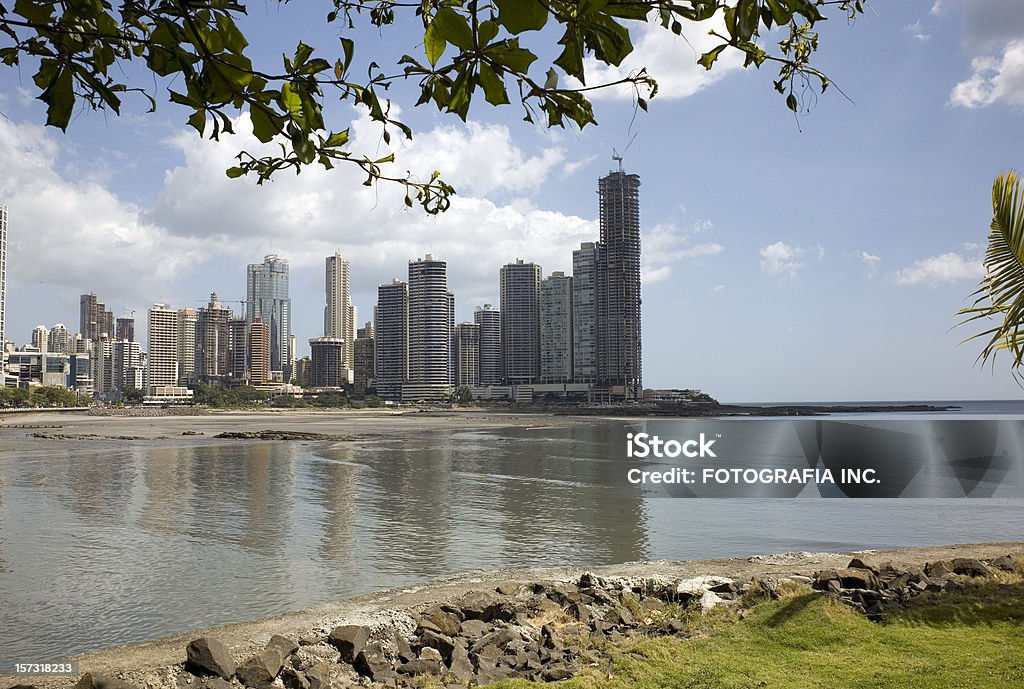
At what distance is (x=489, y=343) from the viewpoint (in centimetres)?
16838

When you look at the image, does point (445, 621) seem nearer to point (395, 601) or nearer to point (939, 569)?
point (395, 601)

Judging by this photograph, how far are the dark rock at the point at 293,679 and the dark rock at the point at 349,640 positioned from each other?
53cm

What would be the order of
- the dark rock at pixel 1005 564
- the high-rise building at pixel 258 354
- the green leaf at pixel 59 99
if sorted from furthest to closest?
the high-rise building at pixel 258 354, the dark rock at pixel 1005 564, the green leaf at pixel 59 99

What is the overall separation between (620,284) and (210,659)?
126765 mm

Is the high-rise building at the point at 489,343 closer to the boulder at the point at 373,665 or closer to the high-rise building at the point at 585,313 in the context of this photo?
the high-rise building at the point at 585,313

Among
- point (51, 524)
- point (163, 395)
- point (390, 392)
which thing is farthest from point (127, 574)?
point (163, 395)

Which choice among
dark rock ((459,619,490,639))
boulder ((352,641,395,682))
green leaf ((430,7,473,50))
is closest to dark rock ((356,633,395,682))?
boulder ((352,641,395,682))

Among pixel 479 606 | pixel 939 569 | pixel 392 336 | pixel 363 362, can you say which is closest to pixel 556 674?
pixel 479 606

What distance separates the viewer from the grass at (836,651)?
4.66 meters

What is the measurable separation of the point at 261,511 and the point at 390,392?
438 feet

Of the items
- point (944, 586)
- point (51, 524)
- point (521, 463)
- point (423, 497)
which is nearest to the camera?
point (944, 586)

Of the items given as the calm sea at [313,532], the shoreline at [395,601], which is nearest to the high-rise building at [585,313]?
the calm sea at [313,532]

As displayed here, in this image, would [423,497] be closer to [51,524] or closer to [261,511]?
[261,511]

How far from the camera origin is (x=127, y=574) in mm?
11242
